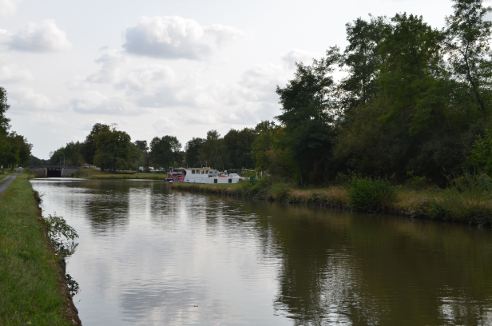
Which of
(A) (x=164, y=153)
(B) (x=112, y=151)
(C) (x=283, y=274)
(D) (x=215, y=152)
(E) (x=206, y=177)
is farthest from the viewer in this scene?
(A) (x=164, y=153)

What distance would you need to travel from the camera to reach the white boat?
68.1 metres

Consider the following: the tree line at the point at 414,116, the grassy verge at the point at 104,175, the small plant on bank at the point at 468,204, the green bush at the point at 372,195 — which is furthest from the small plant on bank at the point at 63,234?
the grassy verge at the point at 104,175

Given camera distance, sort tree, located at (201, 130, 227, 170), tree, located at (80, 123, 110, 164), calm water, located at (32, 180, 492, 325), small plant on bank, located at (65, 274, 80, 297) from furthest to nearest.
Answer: tree, located at (80, 123, 110, 164)
tree, located at (201, 130, 227, 170)
small plant on bank, located at (65, 274, 80, 297)
calm water, located at (32, 180, 492, 325)

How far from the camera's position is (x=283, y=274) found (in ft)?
42.1

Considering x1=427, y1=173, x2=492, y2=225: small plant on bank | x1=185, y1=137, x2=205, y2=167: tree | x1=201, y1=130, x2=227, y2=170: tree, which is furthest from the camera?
x1=185, y1=137, x2=205, y2=167: tree

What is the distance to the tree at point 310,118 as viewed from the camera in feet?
135

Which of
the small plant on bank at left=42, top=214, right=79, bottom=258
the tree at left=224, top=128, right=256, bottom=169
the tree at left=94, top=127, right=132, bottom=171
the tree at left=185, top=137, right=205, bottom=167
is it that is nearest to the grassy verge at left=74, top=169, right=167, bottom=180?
the tree at left=94, top=127, right=132, bottom=171

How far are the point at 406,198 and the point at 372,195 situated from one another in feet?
7.06

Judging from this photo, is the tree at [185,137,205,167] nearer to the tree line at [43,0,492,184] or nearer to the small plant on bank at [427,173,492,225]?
the tree line at [43,0,492,184]

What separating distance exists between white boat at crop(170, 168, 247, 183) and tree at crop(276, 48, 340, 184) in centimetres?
2399

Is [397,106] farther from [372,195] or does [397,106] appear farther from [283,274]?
[283,274]

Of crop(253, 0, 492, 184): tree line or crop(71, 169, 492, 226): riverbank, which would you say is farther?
crop(253, 0, 492, 184): tree line

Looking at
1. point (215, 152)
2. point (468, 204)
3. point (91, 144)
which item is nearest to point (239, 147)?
point (215, 152)

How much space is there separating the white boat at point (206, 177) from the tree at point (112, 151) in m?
35.0
